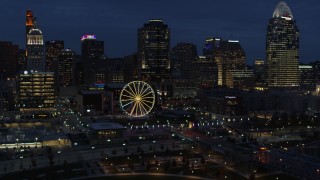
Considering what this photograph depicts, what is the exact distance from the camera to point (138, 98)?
189ft

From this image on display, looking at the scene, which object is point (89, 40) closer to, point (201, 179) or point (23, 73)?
point (23, 73)

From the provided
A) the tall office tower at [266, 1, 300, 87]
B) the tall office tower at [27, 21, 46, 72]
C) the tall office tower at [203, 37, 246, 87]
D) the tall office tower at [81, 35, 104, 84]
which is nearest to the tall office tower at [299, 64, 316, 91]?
the tall office tower at [266, 1, 300, 87]

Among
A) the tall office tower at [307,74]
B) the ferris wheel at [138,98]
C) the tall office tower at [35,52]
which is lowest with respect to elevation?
the ferris wheel at [138,98]

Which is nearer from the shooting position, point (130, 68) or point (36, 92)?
point (36, 92)

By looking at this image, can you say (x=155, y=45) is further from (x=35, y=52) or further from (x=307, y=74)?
(x=307, y=74)

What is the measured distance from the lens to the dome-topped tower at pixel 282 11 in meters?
118

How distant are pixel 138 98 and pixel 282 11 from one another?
73.1m

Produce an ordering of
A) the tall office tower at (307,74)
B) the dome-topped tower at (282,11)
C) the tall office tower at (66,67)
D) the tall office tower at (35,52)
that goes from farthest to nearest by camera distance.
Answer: the tall office tower at (66,67) → the tall office tower at (307,74) → the dome-topped tower at (282,11) → the tall office tower at (35,52)

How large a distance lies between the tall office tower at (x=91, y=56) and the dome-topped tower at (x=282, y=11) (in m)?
49.4

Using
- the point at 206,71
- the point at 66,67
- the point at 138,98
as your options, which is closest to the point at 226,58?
the point at 206,71

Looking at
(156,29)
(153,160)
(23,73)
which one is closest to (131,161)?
(153,160)

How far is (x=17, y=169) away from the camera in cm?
2984

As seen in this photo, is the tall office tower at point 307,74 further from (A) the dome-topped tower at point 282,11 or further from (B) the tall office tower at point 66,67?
(B) the tall office tower at point 66,67

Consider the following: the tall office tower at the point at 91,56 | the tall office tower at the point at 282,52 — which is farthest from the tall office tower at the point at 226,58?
the tall office tower at the point at 91,56
